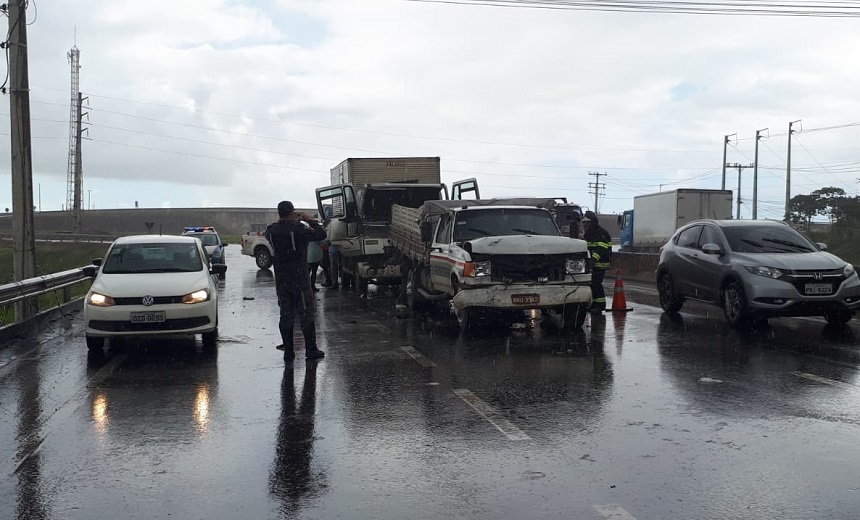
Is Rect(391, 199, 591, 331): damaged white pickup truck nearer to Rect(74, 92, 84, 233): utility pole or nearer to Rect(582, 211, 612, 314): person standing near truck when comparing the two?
Rect(582, 211, 612, 314): person standing near truck

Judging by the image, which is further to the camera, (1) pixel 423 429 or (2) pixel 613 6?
(2) pixel 613 6

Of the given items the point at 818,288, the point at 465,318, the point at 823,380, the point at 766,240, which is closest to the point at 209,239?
the point at 465,318

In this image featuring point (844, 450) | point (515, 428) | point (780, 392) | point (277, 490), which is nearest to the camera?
point (277, 490)

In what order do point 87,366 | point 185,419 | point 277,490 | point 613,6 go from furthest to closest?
point 613,6 → point 87,366 → point 185,419 → point 277,490

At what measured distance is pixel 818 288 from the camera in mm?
11898

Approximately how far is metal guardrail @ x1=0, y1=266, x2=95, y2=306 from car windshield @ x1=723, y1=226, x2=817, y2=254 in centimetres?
1021

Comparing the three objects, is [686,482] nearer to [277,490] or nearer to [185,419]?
[277,490]

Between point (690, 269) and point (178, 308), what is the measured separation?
8.42m

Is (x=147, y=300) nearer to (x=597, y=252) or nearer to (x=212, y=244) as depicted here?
(x=597, y=252)

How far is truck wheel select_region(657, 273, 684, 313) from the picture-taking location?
1491 cm

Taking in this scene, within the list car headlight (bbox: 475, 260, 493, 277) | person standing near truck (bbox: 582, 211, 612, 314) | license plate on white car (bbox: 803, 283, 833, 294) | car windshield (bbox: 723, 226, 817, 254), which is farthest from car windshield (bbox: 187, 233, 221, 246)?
license plate on white car (bbox: 803, 283, 833, 294)

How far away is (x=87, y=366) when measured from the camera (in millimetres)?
10039

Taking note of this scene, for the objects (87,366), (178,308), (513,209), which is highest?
(513,209)

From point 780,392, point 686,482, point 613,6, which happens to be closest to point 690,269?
point 780,392
